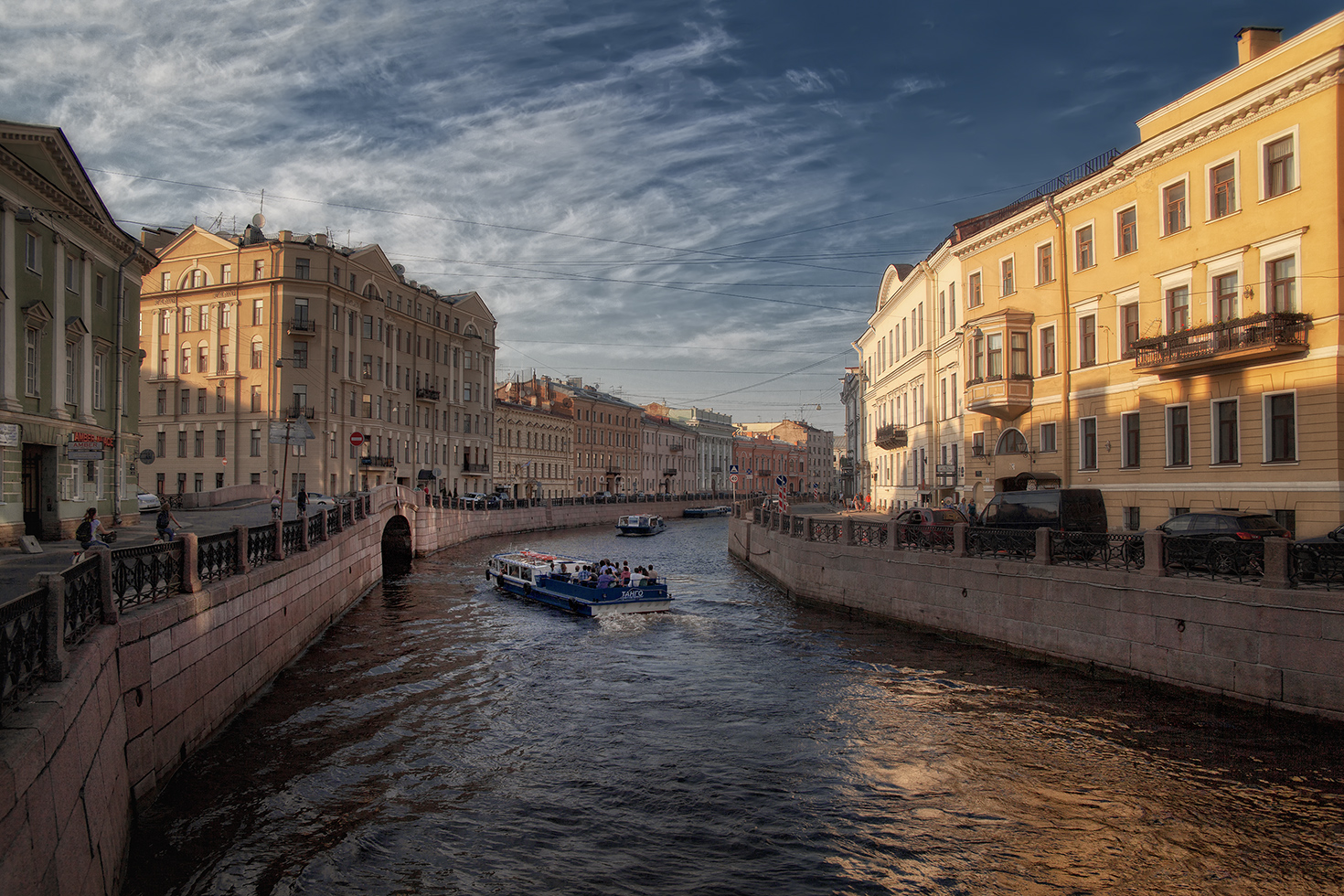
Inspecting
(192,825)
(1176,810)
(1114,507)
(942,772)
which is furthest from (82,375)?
(1114,507)

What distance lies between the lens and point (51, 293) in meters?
22.7

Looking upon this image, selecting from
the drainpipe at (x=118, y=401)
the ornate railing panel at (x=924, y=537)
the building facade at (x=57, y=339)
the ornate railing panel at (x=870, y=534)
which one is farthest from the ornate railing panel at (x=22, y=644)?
the drainpipe at (x=118, y=401)

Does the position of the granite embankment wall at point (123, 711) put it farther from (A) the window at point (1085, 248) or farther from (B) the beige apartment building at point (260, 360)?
(B) the beige apartment building at point (260, 360)

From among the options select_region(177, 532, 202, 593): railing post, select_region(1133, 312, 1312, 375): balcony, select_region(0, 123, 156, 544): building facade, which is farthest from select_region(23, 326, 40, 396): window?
select_region(1133, 312, 1312, 375): balcony

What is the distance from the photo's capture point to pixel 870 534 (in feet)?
73.5

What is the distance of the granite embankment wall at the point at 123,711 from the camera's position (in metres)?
5.52

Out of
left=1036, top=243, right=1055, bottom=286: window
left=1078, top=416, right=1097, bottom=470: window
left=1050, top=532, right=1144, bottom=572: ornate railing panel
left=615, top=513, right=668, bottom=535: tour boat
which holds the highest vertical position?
left=1036, top=243, right=1055, bottom=286: window

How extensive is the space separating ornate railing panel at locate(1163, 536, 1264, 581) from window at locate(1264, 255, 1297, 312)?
911 cm

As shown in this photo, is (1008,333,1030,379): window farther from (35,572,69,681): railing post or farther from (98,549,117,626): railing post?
(35,572,69,681): railing post

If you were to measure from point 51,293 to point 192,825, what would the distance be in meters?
19.5

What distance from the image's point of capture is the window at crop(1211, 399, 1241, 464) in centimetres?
2061

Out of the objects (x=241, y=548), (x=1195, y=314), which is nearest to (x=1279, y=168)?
(x=1195, y=314)

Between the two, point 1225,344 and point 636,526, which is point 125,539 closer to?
point 1225,344

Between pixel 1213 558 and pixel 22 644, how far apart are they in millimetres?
15116
